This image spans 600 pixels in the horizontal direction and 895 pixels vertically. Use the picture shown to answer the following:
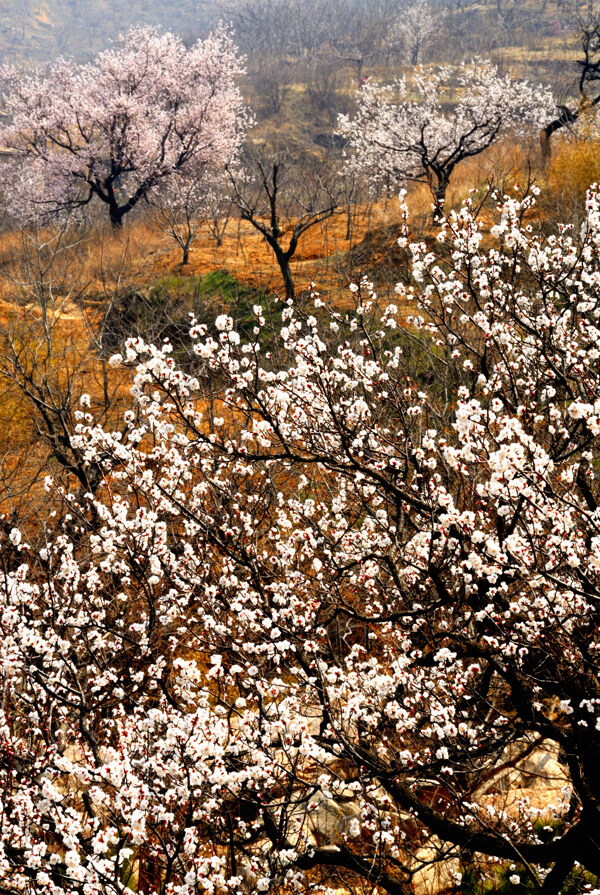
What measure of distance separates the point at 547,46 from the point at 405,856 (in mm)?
98263

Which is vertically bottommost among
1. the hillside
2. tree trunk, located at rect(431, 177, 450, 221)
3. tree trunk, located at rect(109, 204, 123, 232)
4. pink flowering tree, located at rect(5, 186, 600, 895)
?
pink flowering tree, located at rect(5, 186, 600, 895)

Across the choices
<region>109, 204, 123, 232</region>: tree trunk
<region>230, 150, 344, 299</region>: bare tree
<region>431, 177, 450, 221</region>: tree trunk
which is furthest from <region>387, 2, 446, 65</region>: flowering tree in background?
<region>431, 177, 450, 221</region>: tree trunk

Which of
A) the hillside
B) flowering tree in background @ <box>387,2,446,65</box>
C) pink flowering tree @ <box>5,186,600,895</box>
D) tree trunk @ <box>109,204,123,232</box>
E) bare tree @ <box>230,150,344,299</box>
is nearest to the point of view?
pink flowering tree @ <box>5,186,600,895</box>

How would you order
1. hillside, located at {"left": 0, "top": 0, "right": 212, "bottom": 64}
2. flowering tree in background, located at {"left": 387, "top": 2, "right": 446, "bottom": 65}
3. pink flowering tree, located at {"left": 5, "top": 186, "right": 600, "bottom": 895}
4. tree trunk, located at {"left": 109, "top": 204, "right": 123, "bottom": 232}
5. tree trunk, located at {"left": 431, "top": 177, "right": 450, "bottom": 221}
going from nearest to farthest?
pink flowering tree, located at {"left": 5, "top": 186, "right": 600, "bottom": 895} < tree trunk, located at {"left": 431, "top": 177, "right": 450, "bottom": 221} < tree trunk, located at {"left": 109, "top": 204, "right": 123, "bottom": 232} < flowering tree in background, located at {"left": 387, "top": 2, "right": 446, "bottom": 65} < hillside, located at {"left": 0, "top": 0, "right": 212, "bottom": 64}

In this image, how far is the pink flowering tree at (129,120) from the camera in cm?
2750

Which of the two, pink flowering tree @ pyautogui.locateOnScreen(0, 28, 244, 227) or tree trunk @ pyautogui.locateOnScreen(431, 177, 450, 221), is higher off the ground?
pink flowering tree @ pyautogui.locateOnScreen(0, 28, 244, 227)

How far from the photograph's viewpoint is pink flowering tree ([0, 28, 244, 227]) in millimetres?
27500

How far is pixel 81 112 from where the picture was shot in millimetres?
27969

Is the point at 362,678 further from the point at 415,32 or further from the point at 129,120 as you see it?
the point at 415,32

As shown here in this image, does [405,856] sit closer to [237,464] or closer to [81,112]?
[237,464]

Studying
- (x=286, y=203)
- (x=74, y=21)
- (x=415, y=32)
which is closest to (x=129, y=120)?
(x=286, y=203)

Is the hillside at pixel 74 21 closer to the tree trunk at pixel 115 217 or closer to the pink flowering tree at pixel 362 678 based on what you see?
the tree trunk at pixel 115 217

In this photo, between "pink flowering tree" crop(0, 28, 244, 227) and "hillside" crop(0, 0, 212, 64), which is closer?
"pink flowering tree" crop(0, 28, 244, 227)

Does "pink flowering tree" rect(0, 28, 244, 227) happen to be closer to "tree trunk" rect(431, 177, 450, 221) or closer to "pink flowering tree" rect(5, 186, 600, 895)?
"tree trunk" rect(431, 177, 450, 221)
